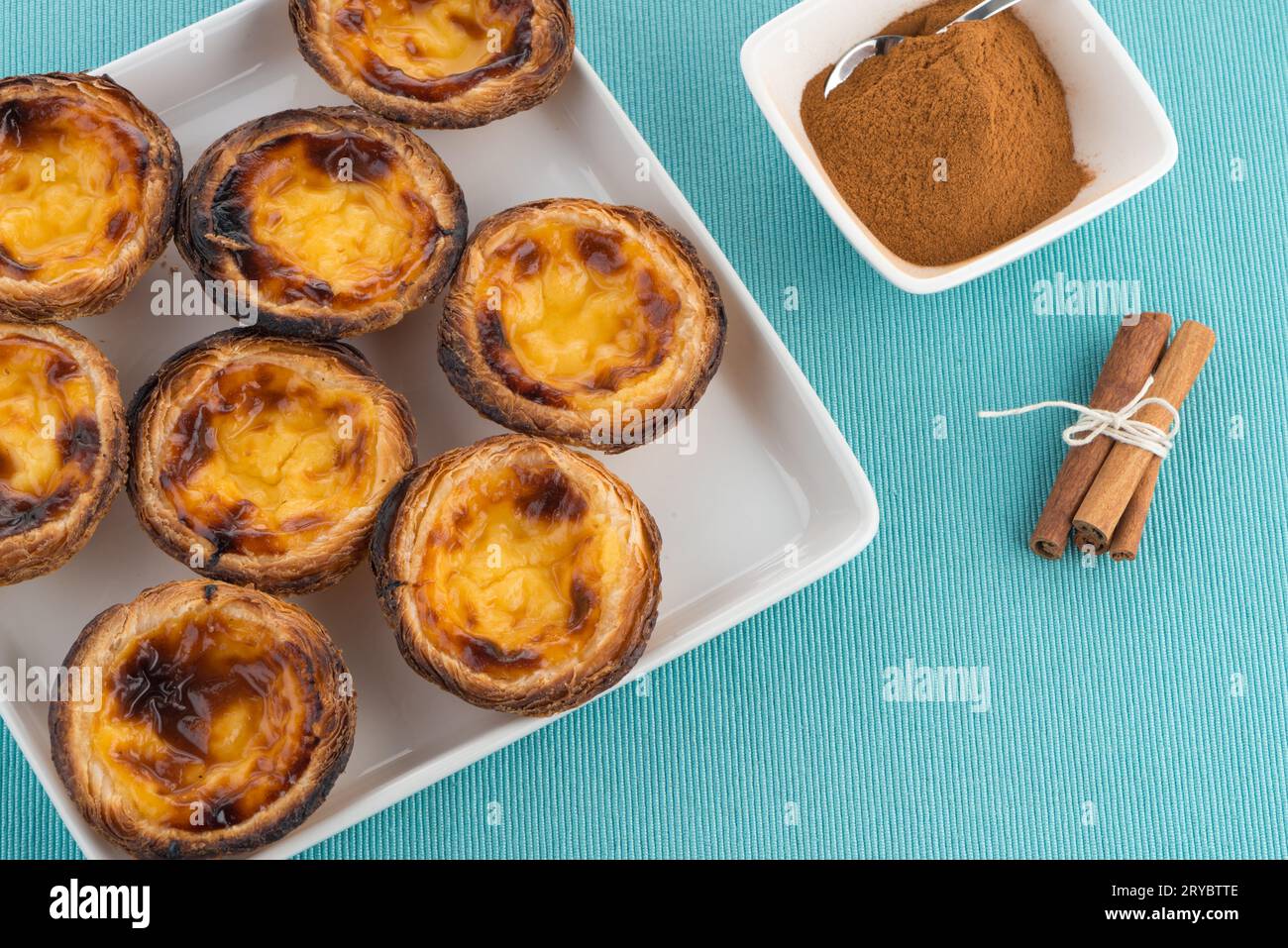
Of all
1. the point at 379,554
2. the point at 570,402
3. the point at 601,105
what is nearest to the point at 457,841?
the point at 379,554

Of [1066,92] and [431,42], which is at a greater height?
[431,42]

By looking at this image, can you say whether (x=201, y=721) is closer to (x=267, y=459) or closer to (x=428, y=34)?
(x=267, y=459)

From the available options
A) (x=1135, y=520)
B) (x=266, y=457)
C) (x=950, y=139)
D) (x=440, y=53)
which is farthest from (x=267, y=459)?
(x=1135, y=520)

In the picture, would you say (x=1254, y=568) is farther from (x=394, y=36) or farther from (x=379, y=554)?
(x=394, y=36)

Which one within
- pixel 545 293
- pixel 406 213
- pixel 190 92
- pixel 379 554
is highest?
pixel 190 92

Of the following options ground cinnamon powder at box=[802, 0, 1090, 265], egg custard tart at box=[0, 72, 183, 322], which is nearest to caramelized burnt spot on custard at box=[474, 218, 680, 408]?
ground cinnamon powder at box=[802, 0, 1090, 265]

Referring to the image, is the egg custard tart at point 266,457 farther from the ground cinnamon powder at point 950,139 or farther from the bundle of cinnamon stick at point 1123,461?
the bundle of cinnamon stick at point 1123,461
